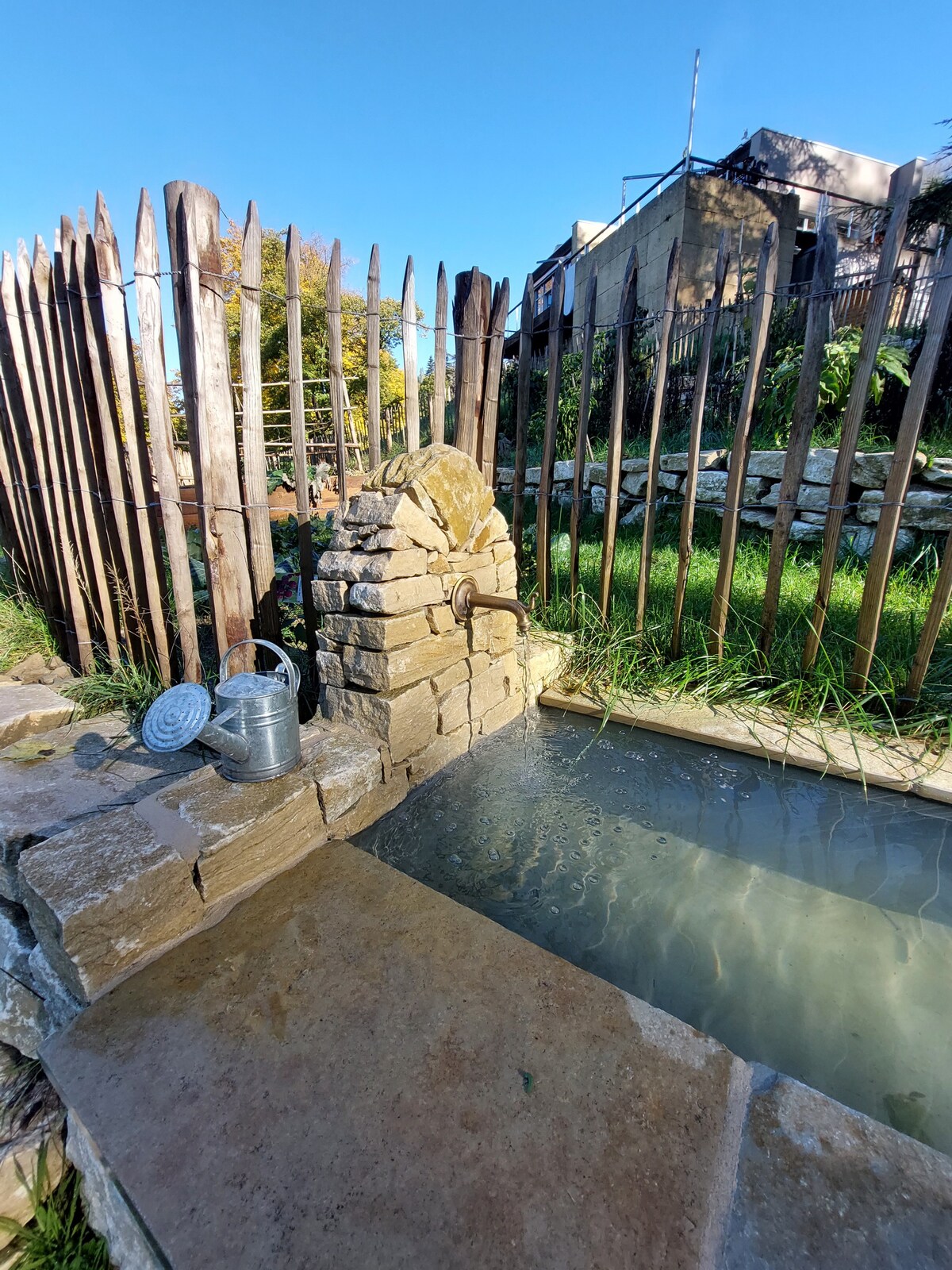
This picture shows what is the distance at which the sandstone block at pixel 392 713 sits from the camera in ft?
7.34

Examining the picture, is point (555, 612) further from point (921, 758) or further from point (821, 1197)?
point (821, 1197)

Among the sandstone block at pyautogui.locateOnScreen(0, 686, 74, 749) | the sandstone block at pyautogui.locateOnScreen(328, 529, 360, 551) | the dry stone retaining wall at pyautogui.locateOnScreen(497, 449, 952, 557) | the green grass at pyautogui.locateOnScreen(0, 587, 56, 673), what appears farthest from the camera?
the dry stone retaining wall at pyautogui.locateOnScreen(497, 449, 952, 557)

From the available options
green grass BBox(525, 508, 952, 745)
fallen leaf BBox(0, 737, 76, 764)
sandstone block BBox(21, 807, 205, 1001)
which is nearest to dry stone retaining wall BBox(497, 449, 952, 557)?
green grass BBox(525, 508, 952, 745)

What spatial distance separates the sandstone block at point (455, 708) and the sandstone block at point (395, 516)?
700 mm

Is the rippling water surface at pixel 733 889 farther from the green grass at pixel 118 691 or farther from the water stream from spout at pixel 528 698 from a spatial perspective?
the green grass at pixel 118 691

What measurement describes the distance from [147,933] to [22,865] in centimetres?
38

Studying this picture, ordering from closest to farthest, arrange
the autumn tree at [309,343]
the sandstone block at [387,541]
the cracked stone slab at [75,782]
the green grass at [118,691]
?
the cracked stone slab at [75,782] → the sandstone block at [387,541] → the green grass at [118,691] → the autumn tree at [309,343]

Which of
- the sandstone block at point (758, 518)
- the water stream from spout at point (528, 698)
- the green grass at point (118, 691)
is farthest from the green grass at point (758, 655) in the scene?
the green grass at point (118, 691)

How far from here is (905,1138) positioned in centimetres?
103

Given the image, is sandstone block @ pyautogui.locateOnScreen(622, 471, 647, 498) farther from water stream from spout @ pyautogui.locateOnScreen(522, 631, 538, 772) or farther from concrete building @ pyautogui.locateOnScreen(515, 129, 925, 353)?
water stream from spout @ pyautogui.locateOnScreen(522, 631, 538, 772)

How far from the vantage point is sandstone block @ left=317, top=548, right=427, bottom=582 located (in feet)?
7.04

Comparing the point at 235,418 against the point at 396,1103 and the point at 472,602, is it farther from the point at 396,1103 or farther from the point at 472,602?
the point at 396,1103

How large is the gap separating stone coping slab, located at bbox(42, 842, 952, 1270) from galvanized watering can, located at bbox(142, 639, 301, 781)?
1.90 ft

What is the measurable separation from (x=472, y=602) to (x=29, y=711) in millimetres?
2235
